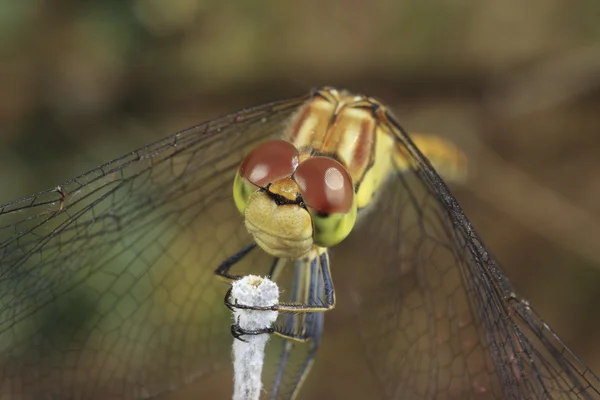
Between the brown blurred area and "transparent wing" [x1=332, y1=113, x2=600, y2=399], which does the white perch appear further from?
the brown blurred area

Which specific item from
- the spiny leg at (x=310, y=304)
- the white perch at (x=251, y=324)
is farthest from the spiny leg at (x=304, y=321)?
the white perch at (x=251, y=324)

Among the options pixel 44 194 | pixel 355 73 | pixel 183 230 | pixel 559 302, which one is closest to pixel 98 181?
pixel 44 194

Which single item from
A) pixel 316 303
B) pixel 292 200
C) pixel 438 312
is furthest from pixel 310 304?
pixel 438 312

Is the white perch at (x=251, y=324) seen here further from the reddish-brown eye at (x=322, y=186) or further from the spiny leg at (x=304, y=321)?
the spiny leg at (x=304, y=321)

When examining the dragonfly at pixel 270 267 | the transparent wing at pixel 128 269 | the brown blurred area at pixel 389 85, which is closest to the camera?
the dragonfly at pixel 270 267

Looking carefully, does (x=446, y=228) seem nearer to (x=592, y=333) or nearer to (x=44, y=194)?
(x=44, y=194)

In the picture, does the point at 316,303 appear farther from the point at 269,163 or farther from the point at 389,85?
the point at 389,85
